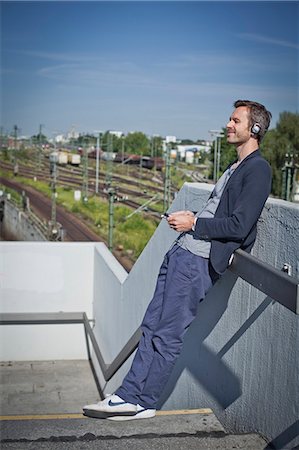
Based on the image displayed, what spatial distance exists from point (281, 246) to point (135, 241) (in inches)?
814

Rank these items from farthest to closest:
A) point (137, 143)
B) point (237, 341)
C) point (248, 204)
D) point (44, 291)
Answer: point (137, 143) → point (44, 291) → point (237, 341) → point (248, 204)

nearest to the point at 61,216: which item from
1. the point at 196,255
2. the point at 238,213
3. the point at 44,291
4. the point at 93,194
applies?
the point at 93,194

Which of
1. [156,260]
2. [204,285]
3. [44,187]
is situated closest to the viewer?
[204,285]

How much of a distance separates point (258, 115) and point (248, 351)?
1.00 meters

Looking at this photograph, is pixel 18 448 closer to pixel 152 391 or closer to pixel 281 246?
pixel 152 391

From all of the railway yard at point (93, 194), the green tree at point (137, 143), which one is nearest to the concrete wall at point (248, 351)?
the railway yard at point (93, 194)

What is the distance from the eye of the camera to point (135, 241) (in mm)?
23469

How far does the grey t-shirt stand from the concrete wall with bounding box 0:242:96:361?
6501 millimetres

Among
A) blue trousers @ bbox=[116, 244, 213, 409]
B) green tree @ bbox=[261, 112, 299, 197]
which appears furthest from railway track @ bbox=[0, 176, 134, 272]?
blue trousers @ bbox=[116, 244, 213, 409]

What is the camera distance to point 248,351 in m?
3.10

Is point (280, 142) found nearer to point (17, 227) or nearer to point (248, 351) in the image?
point (248, 351)

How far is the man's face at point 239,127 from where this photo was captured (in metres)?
3.02

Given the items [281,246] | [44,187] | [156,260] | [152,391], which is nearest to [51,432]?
[152,391]

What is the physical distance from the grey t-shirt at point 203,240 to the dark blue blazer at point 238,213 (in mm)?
36
